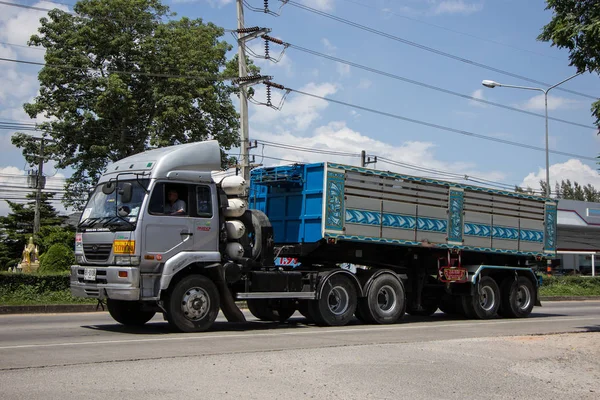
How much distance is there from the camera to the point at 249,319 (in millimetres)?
Answer: 16188

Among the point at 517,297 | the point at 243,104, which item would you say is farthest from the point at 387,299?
the point at 243,104

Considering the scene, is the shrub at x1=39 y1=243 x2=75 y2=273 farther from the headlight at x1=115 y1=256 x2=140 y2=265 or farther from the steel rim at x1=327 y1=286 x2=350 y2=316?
the headlight at x1=115 y1=256 x2=140 y2=265

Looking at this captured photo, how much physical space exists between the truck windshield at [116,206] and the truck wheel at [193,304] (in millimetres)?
1385

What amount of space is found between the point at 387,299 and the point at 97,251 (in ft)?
21.4

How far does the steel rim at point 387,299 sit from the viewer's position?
15234 mm

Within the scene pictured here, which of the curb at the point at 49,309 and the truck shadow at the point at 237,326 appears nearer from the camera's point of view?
the truck shadow at the point at 237,326

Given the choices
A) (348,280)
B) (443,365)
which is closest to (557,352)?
(443,365)

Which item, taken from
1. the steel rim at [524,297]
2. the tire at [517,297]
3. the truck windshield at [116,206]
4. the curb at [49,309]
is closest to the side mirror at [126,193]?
the truck windshield at [116,206]

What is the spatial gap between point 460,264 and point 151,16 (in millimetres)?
23413

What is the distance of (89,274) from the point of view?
39.5ft

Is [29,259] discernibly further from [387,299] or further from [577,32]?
[577,32]

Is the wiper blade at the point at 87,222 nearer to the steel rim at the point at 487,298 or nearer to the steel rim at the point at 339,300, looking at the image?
the steel rim at the point at 339,300

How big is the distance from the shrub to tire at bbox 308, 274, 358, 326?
1196 centimetres

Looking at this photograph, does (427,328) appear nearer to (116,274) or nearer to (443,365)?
(443,365)
